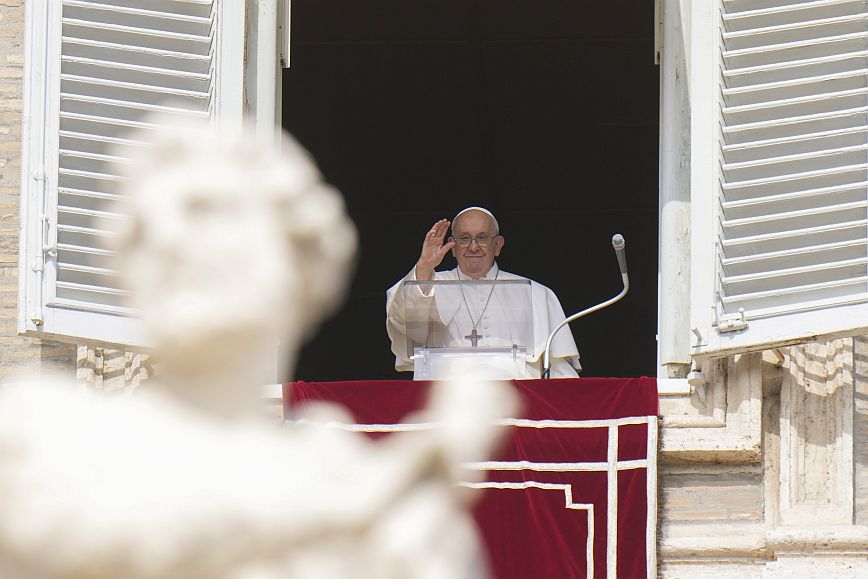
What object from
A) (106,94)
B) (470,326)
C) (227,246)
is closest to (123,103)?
(106,94)

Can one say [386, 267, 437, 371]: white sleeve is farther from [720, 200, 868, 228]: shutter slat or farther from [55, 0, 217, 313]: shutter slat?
[720, 200, 868, 228]: shutter slat

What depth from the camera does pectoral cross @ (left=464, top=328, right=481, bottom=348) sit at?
7.05 m

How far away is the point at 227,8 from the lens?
6.30 meters

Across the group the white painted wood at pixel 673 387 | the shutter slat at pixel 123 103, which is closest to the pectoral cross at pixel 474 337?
the white painted wood at pixel 673 387

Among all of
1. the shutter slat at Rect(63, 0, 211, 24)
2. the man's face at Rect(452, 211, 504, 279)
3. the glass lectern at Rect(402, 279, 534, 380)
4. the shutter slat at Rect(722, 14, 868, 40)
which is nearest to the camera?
the shutter slat at Rect(722, 14, 868, 40)

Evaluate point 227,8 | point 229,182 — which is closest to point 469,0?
point 227,8

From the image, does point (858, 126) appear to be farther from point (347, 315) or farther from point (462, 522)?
point (347, 315)

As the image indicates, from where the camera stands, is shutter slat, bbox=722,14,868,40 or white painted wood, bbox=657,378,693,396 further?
white painted wood, bbox=657,378,693,396

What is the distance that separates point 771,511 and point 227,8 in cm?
212

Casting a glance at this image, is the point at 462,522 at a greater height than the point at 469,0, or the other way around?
the point at 469,0

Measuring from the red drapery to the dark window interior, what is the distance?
13.9 feet

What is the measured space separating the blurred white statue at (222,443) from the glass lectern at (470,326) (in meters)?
4.98

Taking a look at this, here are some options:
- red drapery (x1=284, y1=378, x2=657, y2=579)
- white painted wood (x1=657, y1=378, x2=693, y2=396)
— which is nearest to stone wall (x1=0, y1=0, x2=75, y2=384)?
red drapery (x1=284, y1=378, x2=657, y2=579)

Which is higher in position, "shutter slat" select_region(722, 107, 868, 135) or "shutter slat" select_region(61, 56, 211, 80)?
"shutter slat" select_region(61, 56, 211, 80)
